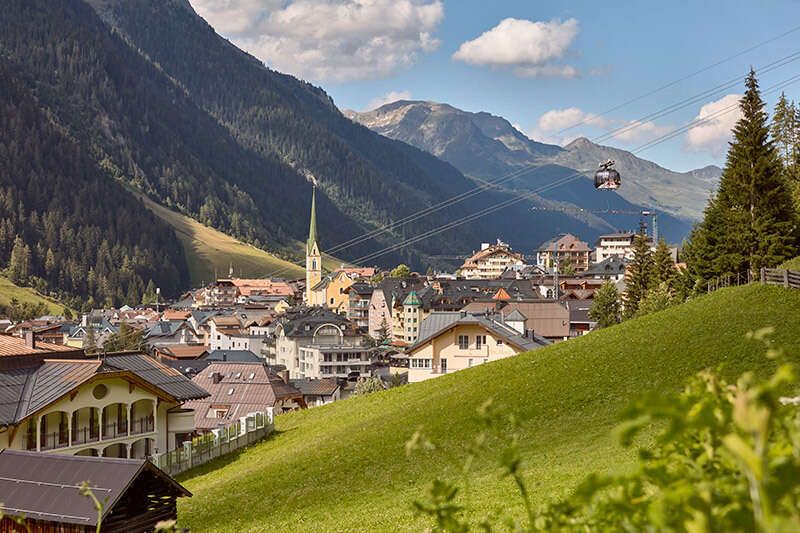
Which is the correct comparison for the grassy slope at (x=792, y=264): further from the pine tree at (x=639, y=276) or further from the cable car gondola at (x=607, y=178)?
the pine tree at (x=639, y=276)

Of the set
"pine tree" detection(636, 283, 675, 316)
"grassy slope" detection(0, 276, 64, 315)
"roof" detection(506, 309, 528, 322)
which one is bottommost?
"pine tree" detection(636, 283, 675, 316)

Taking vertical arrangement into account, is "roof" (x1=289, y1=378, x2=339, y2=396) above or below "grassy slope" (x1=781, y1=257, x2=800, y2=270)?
below

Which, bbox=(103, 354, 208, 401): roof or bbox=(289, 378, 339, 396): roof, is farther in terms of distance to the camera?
bbox=(289, 378, 339, 396): roof

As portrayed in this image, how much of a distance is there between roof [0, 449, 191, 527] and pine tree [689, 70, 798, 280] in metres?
40.8

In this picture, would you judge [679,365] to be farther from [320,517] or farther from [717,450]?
[717,450]

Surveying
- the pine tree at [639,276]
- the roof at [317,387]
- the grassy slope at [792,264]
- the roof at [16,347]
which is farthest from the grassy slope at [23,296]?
the grassy slope at [792,264]

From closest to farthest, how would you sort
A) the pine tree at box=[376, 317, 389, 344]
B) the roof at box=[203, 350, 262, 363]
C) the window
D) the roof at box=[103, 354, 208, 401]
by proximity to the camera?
the roof at box=[103, 354, 208, 401]
the window
the roof at box=[203, 350, 262, 363]
the pine tree at box=[376, 317, 389, 344]

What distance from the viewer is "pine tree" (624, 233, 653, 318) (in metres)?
77.4

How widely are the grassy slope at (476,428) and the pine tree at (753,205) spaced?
1315 centimetres

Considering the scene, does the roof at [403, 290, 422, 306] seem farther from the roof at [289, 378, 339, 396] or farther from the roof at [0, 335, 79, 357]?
the roof at [0, 335, 79, 357]

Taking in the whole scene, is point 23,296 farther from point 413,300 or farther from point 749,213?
point 749,213

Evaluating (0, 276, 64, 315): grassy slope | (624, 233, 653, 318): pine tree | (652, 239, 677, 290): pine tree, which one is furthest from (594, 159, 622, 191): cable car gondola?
(0, 276, 64, 315): grassy slope

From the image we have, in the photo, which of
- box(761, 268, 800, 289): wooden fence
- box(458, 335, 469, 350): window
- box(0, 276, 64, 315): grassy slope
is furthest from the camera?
box(0, 276, 64, 315): grassy slope

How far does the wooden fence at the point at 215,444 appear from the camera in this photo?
34.5 m
